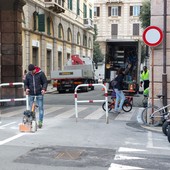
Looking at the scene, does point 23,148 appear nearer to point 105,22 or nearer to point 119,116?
point 119,116

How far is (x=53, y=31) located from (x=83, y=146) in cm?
3067

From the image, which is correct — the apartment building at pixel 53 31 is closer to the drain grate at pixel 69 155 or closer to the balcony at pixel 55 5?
the balcony at pixel 55 5

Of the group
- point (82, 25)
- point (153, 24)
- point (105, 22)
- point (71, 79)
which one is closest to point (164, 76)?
point (153, 24)

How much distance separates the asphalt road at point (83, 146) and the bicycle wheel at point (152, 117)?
0.97ft

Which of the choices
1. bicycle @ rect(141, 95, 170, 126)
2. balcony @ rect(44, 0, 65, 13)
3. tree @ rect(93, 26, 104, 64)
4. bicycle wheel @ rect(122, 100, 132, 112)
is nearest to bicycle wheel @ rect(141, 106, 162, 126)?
bicycle @ rect(141, 95, 170, 126)

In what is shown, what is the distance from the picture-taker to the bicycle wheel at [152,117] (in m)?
11.0

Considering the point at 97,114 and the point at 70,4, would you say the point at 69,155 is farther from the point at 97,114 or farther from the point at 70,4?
the point at 70,4

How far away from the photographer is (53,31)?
38000mm

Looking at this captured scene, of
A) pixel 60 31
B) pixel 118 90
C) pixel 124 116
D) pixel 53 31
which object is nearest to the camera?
pixel 124 116

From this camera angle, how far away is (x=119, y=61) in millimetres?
23094

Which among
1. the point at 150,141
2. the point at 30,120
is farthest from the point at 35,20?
the point at 150,141

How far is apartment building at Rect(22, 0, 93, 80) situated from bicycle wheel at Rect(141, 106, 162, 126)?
2024 centimetres

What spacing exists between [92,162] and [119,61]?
1665 centimetres

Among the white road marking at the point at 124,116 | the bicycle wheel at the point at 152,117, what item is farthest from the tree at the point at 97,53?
the bicycle wheel at the point at 152,117
